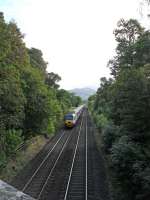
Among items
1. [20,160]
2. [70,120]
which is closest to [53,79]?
[70,120]

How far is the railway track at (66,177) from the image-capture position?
1612 centimetres

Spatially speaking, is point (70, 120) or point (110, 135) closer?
point (110, 135)

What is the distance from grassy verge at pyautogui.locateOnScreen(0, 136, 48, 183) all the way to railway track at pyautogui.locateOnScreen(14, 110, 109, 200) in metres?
0.85

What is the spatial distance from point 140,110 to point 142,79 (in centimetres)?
226

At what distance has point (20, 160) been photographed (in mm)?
24078

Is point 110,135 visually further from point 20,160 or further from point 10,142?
point 10,142

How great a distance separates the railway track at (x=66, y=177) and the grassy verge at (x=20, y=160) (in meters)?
0.85

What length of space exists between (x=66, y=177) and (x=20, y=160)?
6165 millimetres

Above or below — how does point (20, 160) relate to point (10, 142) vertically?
below

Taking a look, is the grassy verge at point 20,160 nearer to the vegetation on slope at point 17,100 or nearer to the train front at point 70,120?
the vegetation on slope at point 17,100

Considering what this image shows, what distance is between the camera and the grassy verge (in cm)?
2005

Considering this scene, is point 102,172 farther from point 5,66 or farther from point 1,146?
point 5,66

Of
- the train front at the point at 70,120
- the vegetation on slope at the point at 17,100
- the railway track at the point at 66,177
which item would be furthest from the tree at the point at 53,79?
the railway track at the point at 66,177

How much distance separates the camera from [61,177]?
1938 centimetres
